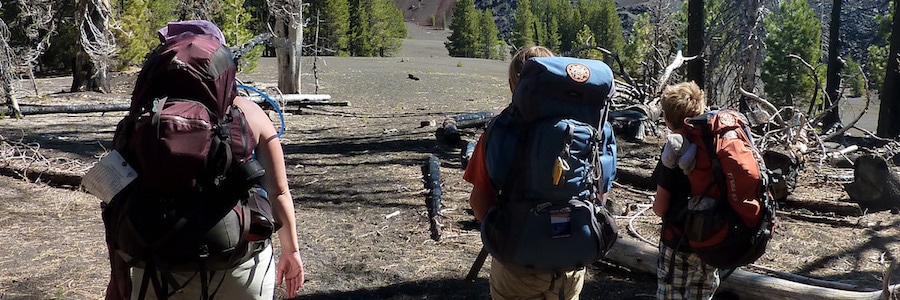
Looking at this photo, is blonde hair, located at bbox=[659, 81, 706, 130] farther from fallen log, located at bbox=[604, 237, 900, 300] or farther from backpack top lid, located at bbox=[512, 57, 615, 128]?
fallen log, located at bbox=[604, 237, 900, 300]

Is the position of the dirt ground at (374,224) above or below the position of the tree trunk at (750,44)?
below

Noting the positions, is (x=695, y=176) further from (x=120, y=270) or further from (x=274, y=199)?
(x=120, y=270)

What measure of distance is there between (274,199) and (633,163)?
7773mm

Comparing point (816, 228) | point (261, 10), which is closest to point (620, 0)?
point (261, 10)

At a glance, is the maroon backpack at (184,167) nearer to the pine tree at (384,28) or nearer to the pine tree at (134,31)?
the pine tree at (134,31)

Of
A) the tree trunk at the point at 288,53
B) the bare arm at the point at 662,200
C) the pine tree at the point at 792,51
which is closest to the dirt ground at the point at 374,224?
the bare arm at the point at 662,200

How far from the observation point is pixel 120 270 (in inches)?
103

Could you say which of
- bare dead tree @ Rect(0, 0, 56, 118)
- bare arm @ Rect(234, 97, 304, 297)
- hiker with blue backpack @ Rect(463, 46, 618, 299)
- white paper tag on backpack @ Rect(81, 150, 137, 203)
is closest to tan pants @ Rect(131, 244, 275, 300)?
bare arm @ Rect(234, 97, 304, 297)

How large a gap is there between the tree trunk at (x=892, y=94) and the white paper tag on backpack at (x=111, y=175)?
21.3 metres

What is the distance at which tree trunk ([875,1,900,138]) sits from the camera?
19.9m

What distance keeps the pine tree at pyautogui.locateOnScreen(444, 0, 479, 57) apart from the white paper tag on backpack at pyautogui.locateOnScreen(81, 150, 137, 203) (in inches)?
2900

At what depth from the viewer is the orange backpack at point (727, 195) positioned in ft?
10.9

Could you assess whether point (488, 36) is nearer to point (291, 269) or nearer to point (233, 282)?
point (291, 269)

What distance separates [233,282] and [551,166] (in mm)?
1197
